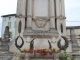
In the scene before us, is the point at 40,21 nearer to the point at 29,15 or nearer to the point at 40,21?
the point at 40,21

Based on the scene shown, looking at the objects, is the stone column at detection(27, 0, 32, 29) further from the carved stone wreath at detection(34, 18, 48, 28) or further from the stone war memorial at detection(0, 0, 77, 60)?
the carved stone wreath at detection(34, 18, 48, 28)

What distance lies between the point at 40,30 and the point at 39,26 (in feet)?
1.04

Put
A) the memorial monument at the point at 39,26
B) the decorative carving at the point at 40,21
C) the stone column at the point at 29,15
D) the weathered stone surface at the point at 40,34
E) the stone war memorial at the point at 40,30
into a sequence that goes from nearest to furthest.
Result: the stone war memorial at the point at 40,30
the memorial monument at the point at 39,26
the weathered stone surface at the point at 40,34
the stone column at the point at 29,15
the decorative carving at the point at 40,21

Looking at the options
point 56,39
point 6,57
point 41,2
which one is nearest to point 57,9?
point 41,2

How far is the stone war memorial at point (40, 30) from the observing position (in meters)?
10.3

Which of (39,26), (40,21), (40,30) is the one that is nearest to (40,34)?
(40,30)

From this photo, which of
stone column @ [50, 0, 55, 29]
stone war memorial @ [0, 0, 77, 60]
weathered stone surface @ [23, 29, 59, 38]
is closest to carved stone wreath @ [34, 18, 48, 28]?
stone war memorial @ [0, 0, 77, 60]

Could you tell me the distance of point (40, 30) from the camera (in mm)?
11266

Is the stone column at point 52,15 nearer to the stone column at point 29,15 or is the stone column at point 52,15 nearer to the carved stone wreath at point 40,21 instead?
the carved stone wreath at point 40,21

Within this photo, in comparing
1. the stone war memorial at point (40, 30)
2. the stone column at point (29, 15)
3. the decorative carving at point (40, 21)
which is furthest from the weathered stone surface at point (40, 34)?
→ the decorative carving at point (40, 21)

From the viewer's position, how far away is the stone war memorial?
10.3 meters

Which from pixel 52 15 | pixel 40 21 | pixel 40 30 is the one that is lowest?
pixel 40 30

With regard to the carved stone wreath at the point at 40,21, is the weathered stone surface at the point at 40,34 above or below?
below

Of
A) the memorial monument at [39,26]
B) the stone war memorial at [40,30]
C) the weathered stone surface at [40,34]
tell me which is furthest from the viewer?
the weathered stone surface at [40,34]
